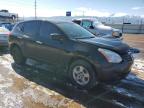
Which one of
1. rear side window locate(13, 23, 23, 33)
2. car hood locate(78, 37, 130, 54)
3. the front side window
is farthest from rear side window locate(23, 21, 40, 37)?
the front side window

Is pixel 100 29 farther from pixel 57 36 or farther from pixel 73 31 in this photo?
pixel 57 36

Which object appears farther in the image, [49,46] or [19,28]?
[19,28]

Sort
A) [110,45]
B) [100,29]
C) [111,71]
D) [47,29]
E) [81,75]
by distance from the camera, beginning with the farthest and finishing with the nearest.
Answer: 1. [100,29]
2. [47,29]
3. [81,75]
4. [110,45]
5. [111,71]

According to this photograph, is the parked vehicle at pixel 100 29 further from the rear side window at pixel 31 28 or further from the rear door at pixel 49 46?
the rear door at pixel 49 46

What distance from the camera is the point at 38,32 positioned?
7129mm

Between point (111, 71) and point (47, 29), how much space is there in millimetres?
2545

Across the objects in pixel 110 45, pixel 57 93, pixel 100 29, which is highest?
pixel 100 29

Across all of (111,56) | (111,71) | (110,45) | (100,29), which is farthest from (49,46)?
(100,29)

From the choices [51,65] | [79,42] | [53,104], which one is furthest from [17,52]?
[53,104]

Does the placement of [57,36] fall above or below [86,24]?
below

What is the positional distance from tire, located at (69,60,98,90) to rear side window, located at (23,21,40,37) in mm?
2034

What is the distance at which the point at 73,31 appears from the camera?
6.60 meters

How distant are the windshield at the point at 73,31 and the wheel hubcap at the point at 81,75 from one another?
949mm

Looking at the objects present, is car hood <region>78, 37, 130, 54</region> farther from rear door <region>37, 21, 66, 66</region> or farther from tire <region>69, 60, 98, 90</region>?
rear door <region>37, 21, 66, 66</region>
